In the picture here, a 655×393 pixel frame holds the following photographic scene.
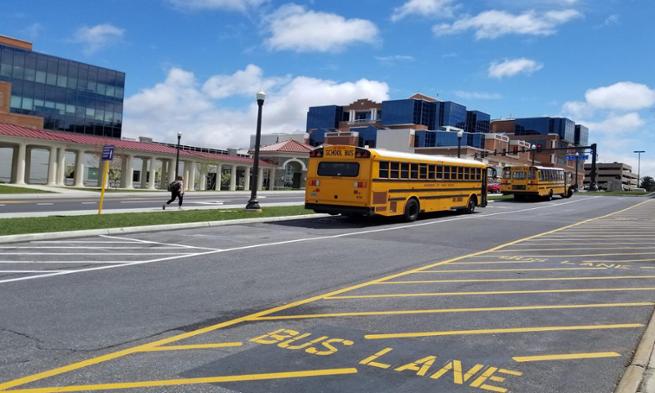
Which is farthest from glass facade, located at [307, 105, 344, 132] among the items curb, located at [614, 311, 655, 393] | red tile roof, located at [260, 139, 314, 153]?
curb, located at [614, 311, 655, 393]

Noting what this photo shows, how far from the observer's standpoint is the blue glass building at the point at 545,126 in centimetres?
14075

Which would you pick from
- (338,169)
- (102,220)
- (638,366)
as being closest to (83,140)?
(102,220)

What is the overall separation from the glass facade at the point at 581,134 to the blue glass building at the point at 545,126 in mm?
12091

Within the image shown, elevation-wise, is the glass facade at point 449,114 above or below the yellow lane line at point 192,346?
above

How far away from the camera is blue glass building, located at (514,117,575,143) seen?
14075 centimetres

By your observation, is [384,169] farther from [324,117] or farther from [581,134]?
[581,134]

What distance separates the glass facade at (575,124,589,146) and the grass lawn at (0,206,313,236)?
154573 mm

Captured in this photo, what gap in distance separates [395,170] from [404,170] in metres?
0.66

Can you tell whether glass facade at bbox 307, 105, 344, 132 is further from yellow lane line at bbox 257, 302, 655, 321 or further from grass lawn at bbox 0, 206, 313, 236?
yellow lane line at bbox 257, 302, 655, 321

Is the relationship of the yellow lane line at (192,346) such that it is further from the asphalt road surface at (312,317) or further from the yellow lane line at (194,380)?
the yellow lane line at (194,380)

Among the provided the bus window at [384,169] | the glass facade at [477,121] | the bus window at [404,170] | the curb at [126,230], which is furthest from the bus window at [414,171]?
the glass facade at [477,121]

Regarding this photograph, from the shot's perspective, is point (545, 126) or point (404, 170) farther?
point (545, 126)

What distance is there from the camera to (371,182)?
62.7ft

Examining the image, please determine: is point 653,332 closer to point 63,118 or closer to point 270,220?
point 270,220
